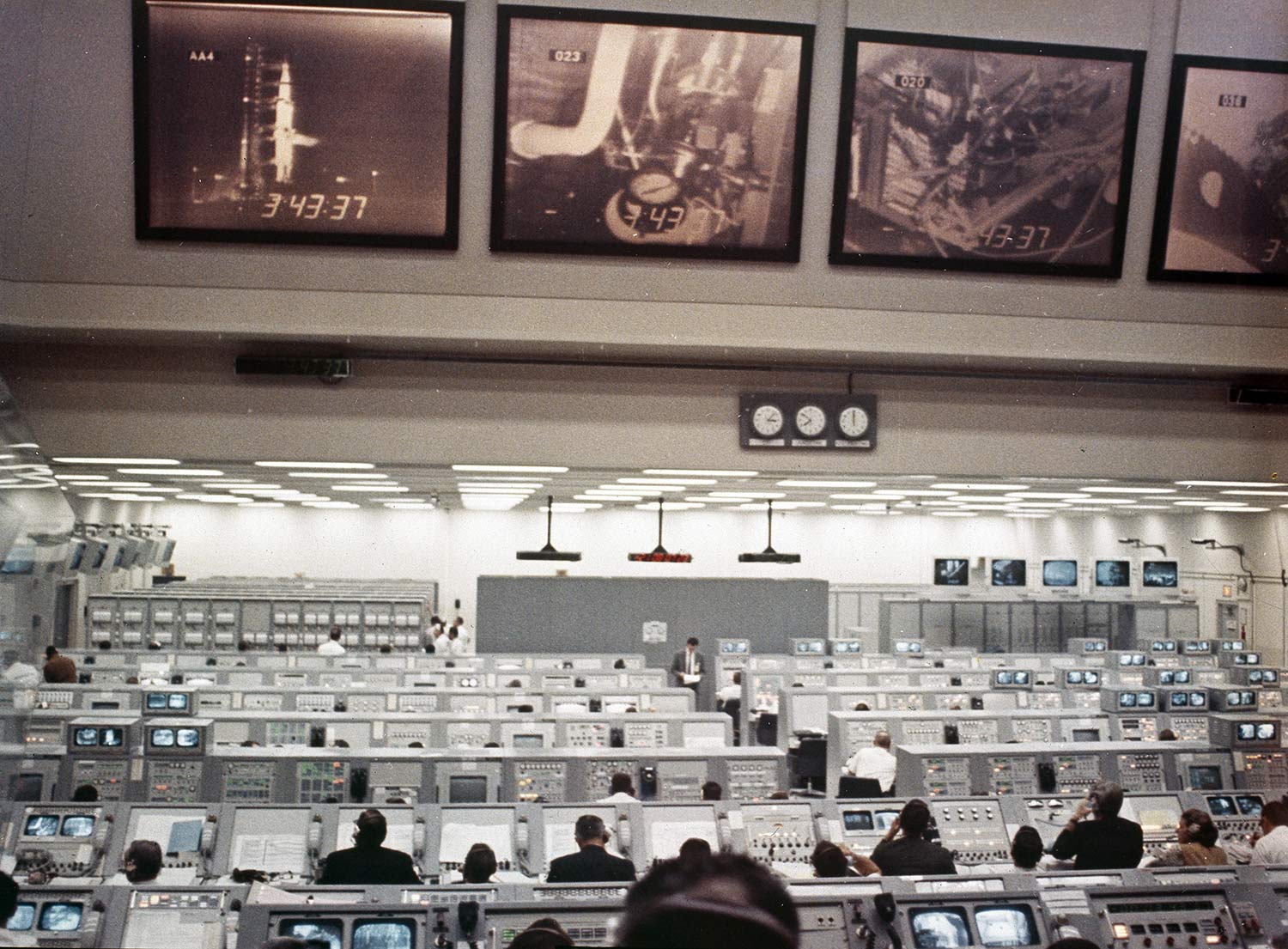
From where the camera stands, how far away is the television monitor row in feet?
65.1

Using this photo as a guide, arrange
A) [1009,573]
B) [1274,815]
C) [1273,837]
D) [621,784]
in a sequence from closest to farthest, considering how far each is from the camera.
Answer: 1. [1273,837]
2. [1274,815]
3. [621,784]
4. [1009,573]

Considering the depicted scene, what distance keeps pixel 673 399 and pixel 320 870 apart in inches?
114

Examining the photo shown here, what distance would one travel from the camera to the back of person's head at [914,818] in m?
6.03

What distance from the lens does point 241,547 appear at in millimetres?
25938

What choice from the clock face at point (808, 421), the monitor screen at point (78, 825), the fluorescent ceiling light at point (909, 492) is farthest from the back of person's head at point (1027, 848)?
the fluorescent ceiling light at point (909, 492)

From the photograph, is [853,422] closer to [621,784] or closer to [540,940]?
[621,784]

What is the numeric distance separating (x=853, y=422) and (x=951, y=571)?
15872 millimetres

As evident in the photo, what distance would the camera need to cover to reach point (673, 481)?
27.5 ft

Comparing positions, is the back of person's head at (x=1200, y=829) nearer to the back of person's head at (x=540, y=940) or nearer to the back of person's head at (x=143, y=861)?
the back of person's head at (x=540, y=940)

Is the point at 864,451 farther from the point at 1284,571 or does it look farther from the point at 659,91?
the point at 1284,571

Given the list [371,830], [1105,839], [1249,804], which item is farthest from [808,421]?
[1249,804]

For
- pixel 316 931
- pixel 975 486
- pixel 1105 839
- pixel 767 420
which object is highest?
pixel 767 420

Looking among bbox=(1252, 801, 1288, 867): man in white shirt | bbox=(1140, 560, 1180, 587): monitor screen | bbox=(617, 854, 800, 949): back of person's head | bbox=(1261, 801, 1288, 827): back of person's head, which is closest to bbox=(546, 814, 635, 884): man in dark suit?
bbox=(1252, 801, 1288, 867): man in white shirt

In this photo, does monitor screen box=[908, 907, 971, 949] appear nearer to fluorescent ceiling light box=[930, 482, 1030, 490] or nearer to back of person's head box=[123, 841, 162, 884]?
back of person's head box=[123, 841, 162, 884]
